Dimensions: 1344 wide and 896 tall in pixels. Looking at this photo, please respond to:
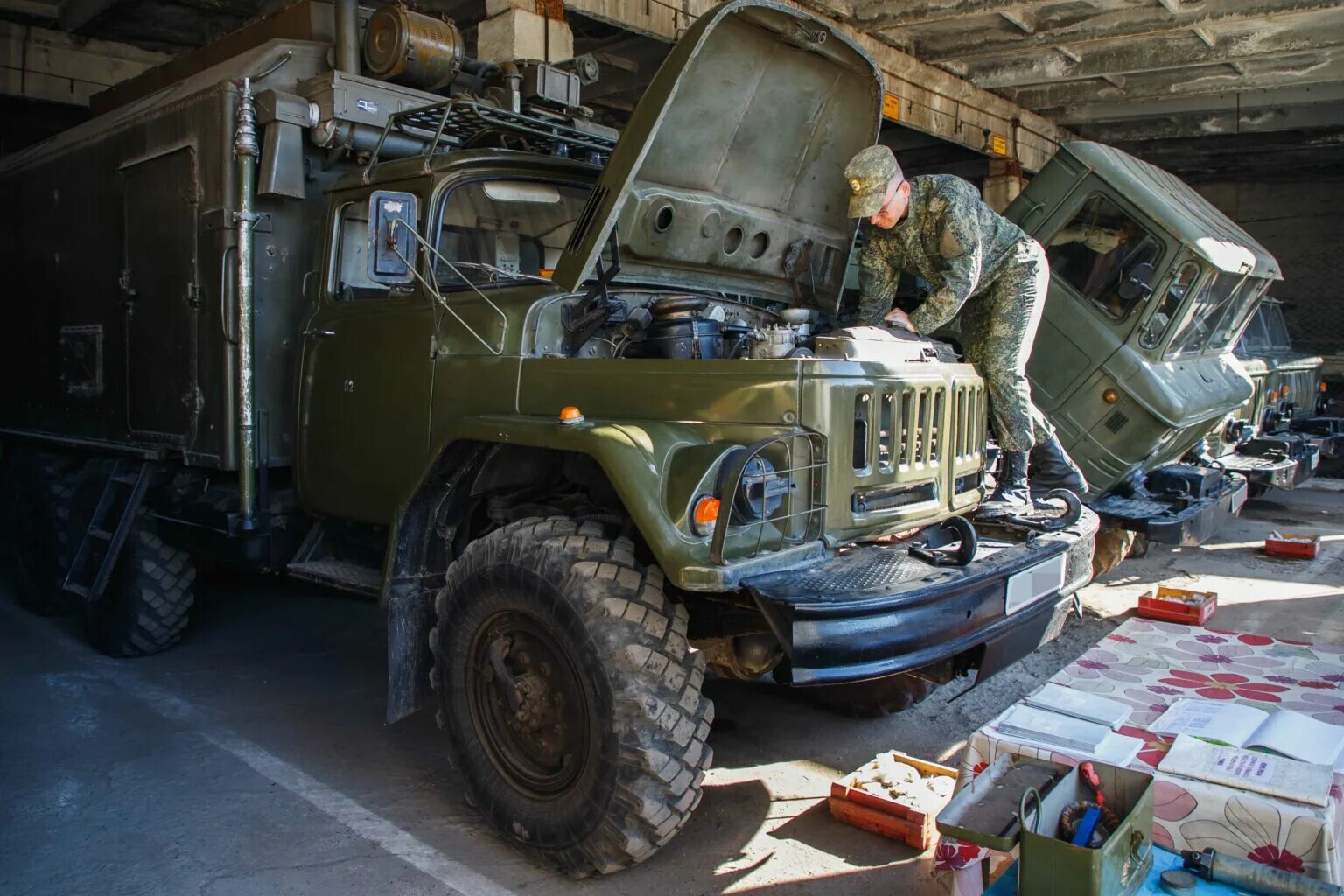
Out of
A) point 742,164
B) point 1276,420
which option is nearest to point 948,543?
point 742,164

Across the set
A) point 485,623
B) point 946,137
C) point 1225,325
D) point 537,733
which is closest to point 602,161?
point 485,623

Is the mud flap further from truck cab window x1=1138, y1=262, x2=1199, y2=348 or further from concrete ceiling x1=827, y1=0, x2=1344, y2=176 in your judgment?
concrete ceiling x1=827, y1=0, x2=1344, y2=176

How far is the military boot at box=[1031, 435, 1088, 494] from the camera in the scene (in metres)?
5.08

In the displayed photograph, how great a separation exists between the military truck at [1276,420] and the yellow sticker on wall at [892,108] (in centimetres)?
391

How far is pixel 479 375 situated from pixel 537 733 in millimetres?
1304

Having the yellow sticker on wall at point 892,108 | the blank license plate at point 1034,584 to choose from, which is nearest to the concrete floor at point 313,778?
the blank license plate at point 1034,584

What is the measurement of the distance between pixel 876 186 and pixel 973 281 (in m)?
0.59

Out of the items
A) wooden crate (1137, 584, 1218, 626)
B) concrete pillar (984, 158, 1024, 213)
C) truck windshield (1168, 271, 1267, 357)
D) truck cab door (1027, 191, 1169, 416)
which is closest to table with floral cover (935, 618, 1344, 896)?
wooden crate (1137, 584, 1218, 626)

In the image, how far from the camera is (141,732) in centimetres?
446

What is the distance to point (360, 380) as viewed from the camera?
4344 mm

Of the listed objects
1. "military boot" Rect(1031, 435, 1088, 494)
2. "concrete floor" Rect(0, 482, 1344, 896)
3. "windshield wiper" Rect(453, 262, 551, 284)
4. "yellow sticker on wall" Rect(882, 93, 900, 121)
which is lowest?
"concrete floor" Rect(0, 482, 1344, 896)

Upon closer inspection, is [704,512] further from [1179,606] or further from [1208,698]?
[1179,606]

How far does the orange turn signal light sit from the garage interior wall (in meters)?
16.0

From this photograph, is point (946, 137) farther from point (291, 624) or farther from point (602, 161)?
point (291, 624)
